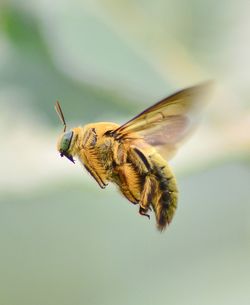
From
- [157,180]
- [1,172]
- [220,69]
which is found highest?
[220,69]

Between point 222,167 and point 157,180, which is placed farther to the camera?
point 222,167

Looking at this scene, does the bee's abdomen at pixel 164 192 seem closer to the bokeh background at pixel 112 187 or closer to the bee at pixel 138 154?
the bee at pixel 138 154

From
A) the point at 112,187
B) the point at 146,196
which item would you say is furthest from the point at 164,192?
the point at 112,187

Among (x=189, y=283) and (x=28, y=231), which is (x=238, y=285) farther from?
(x=28, y=231)

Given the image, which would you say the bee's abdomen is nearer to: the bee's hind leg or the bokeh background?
the bee's hind leg

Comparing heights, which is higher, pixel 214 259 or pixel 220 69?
pixel 220 69

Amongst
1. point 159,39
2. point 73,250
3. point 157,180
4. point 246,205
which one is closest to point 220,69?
point 159,39

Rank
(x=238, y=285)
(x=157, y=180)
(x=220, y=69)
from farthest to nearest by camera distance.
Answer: (x=220, y=69) < (x=238, y=285) < (x=157, y=180)

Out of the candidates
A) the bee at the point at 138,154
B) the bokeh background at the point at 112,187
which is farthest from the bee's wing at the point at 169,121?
the bokeh background at the point at 112,187

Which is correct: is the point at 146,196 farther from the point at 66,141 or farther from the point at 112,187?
the point at 112,187
